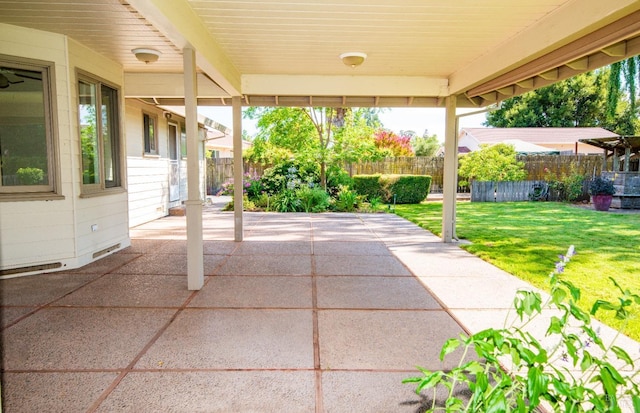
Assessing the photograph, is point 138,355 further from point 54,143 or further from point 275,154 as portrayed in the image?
point 275,154

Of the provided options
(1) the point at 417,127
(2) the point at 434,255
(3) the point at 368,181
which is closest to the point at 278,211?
(3) the point at 368,181

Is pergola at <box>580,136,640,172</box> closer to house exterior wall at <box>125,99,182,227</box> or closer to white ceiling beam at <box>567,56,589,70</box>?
white ceiling beam at <box>567,56,589,70</box>

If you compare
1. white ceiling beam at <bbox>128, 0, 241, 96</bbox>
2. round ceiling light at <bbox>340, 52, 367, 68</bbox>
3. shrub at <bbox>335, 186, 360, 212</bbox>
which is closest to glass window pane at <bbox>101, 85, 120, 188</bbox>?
white ceiling beam at <bbox>128, 0, 241, 96</bbox>

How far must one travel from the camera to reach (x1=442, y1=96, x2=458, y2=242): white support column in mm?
6816

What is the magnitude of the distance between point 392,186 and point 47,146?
10.3 meters

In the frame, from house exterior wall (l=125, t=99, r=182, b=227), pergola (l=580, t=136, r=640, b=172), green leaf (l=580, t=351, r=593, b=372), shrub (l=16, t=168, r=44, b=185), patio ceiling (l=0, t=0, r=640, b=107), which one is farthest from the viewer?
pergola (l=580, t=136, r=640, b=172)

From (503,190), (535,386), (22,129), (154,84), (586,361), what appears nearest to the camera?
(535,386)

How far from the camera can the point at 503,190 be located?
14023mm

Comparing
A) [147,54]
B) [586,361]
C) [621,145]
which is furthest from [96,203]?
[621,145]

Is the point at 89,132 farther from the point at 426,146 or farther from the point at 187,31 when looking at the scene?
the point at 426,146

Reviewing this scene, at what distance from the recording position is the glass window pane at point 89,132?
519cm

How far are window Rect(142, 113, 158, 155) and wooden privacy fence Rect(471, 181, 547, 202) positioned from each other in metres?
9.98

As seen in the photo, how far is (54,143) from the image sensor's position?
4.72 metres

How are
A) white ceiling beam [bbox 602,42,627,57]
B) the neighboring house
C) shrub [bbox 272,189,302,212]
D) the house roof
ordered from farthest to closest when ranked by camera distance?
the house roof
the neighboring house
shrub [bbox 272,189,302,212]
white ceiling beam [bbox 602,42,627,57]
